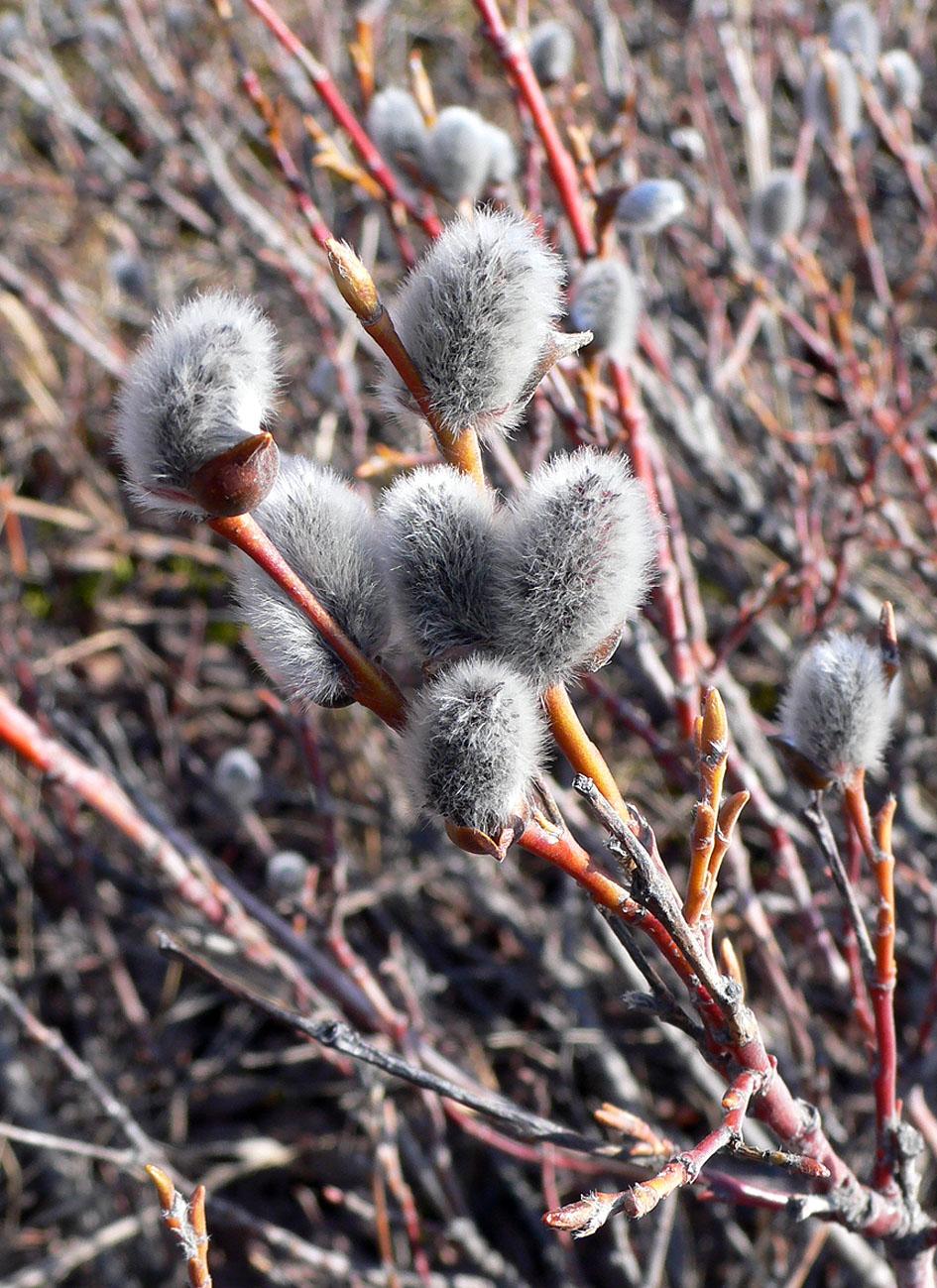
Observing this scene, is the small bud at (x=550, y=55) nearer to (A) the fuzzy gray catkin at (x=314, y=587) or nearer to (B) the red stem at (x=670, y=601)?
(B) the red stem at (x=670, y=601)

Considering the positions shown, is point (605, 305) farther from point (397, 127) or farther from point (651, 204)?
point (397, 127)

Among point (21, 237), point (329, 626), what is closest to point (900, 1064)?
point (329, 626)

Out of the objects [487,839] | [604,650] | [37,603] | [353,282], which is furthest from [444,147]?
[37,603]

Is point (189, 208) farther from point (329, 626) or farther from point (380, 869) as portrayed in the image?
point (329, 626)

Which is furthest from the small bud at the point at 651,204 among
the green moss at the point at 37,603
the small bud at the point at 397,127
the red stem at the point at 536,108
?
the green moss at the point at 37,603

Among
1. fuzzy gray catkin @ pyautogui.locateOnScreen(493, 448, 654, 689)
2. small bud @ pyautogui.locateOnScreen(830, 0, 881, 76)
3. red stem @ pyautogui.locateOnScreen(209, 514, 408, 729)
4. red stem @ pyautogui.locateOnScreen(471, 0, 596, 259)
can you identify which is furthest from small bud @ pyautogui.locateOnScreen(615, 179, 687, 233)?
small bud @ pyautogui.locateOnScreen(830, 0, 881, 76)
